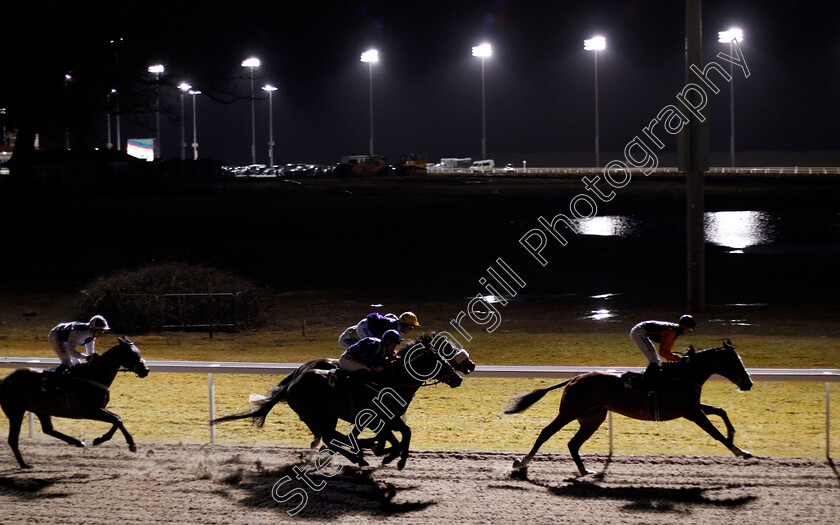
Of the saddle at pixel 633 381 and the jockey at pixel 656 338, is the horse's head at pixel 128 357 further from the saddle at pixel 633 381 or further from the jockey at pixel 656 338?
the jockey at pixel 656 338

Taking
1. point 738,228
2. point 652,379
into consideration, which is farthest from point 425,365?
point 738,228

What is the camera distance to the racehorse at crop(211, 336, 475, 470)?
726 cm

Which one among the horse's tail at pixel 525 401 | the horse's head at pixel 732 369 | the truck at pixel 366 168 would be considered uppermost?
the truck at pixel 366 168

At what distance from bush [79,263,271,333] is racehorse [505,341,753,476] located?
9144mm

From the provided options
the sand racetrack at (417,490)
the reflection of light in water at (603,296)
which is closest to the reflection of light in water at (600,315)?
the reflection of light in water at (603,296)

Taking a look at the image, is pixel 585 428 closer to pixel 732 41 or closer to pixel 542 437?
pixel 542 437

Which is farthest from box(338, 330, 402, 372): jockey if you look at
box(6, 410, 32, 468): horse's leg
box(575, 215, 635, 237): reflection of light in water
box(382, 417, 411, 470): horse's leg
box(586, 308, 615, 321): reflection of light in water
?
box(575, 215, 635, 237): reflection of light in water

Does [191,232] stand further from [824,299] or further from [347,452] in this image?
[347,452]

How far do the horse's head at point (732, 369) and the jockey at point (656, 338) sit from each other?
31 cm

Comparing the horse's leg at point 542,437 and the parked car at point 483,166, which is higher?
the parked car at point 483,166

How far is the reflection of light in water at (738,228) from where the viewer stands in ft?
88.1

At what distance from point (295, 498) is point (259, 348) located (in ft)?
23.0

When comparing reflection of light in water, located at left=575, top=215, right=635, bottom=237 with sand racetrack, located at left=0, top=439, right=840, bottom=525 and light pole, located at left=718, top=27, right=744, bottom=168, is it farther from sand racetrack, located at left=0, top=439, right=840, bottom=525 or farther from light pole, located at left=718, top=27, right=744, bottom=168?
sand racetrack, located at left=0, top=439, right=840, bottom=525

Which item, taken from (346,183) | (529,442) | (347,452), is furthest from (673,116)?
(346,183)
